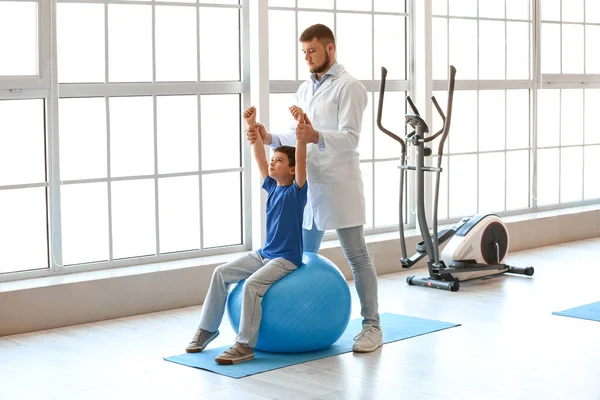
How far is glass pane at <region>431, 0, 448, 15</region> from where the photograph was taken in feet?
25.1

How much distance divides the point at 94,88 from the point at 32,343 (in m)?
1.53

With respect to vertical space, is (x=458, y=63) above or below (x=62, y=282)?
above

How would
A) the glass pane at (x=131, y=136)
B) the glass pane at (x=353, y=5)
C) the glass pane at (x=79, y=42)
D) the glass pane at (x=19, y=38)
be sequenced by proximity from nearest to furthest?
the glass pane at (x=19, y=38)
the glass pane at (x=79, y=42)
the glass pane at (x=131, y=136)
the glass pane at (x=353, y=5)

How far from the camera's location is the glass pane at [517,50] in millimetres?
8297

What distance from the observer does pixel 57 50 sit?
219 inches

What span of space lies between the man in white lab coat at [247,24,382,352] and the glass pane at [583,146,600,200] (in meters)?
4.91

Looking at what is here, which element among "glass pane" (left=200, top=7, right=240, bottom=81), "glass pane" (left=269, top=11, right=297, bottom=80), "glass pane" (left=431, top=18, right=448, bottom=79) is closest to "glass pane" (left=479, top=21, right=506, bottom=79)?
"glass pane" (left=431, top=18, right=448, bottom=79)

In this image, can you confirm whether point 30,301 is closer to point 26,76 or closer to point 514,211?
point 26,76

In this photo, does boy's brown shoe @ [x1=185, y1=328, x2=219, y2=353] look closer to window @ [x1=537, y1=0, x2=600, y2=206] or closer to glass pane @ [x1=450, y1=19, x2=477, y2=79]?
glass pane @ [x1=450, y1=19, x2=477, y2=79]

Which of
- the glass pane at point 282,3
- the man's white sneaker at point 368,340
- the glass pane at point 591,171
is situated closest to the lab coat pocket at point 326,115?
the man's white sneaker at point 368,340

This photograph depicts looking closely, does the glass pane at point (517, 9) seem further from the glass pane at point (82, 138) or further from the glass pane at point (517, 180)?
the glass pane at point (82, 138)

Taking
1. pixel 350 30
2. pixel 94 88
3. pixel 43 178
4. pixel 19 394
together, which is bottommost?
pixel 19 394

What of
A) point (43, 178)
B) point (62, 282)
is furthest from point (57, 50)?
point (62, 282)

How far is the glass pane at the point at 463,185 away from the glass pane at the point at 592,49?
1.85 metres
